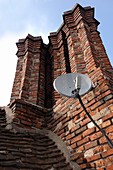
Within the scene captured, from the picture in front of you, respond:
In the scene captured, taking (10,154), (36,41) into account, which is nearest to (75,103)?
(10,154)

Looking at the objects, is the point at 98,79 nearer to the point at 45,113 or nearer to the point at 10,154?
the point at 45,113

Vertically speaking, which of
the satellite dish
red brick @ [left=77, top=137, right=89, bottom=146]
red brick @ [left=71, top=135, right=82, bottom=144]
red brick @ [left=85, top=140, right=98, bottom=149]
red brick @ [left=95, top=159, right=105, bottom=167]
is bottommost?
red brick @ [left=95, top=159, right=105, bottom=167]

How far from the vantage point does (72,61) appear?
425 cm

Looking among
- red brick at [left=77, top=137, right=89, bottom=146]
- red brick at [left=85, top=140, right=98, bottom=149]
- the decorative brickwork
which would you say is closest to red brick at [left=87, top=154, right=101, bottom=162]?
the decorative brickwork

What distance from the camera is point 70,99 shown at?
321 centimetres

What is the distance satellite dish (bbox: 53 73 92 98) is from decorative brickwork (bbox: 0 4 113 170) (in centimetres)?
33

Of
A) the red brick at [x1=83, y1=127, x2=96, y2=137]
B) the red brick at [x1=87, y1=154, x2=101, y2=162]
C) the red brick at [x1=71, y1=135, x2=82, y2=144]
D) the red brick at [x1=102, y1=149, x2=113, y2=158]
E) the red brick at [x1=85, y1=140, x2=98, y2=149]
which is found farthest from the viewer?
the red brick at [x1=71, y1=135, x2=82, y2=144]

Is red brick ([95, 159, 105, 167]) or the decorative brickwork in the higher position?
the decorative brickwork

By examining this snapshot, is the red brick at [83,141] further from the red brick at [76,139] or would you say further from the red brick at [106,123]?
the red brick at [106,123]

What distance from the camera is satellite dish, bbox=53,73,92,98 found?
236cm

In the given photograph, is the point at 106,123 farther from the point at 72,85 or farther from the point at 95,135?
the point at 72,85

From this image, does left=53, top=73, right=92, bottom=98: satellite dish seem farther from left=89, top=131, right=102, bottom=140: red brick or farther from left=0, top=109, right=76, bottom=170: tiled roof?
left=0, top=109, right=76, bottom=170: tiled roof

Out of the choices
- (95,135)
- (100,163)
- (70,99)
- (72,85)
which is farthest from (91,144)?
(70,99)

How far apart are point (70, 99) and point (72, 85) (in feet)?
2.45
